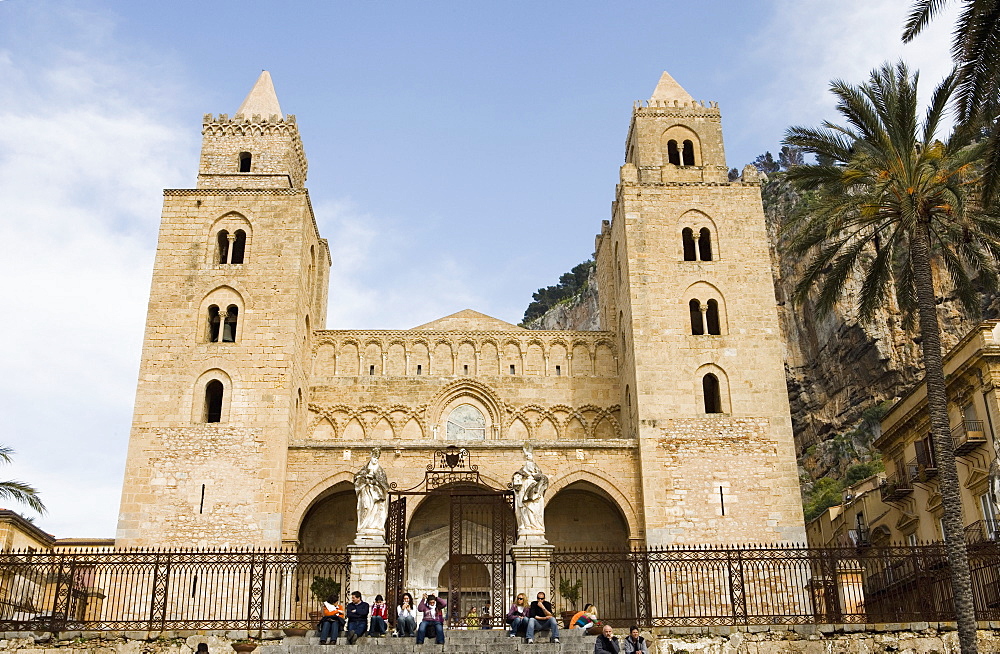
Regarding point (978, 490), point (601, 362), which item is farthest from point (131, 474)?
point (978, 490)

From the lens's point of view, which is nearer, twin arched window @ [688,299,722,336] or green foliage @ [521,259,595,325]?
twin arched window @ [688,299,722,336]

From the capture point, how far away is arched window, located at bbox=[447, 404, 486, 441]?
99.3 ft

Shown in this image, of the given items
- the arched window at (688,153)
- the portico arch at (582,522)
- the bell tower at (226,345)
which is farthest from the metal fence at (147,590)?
the arched window at (688,153)

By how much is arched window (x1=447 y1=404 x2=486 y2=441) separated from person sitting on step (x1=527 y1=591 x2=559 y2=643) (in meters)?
13.9

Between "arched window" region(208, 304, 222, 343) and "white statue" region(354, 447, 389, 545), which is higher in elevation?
"arched window" region(208, 304, 222, 343)

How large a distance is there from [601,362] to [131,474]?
14557mm

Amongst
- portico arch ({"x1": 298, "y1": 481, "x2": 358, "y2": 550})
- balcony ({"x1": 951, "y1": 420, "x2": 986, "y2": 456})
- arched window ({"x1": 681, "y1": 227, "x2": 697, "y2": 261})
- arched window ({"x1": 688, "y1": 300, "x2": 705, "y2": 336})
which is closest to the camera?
balcony ({"x1": 951, "y1": 420, "x2": 986, "y2": 456})

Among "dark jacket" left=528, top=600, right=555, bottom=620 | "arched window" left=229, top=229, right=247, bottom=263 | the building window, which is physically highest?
the building window

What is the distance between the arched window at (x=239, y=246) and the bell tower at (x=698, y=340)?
11.6 metres

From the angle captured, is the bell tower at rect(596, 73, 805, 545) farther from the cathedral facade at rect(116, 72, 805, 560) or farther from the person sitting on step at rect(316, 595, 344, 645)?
the person sitting on step at rect(316, 595, 344, 645)

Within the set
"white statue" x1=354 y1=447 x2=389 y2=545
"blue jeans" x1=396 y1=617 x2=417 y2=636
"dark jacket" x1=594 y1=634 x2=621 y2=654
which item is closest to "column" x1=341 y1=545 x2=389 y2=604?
"white statue" x1=354 y1=447 x2=389 y2=545

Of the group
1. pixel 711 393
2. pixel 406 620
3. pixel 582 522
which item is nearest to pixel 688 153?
pixel 711 393

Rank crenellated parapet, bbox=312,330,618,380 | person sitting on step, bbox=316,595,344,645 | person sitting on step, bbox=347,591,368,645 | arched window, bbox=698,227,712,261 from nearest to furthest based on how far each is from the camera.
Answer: person sitting on step, bbox=316,595,344,645, person sitting on step, bbox=347,591,368,645, arched window, bbox=698,227,712,261, crenellated parapet, bbox=312,330,618,380

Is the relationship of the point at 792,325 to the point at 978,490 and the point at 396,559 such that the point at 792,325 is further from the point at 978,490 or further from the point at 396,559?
the point at 396,559
